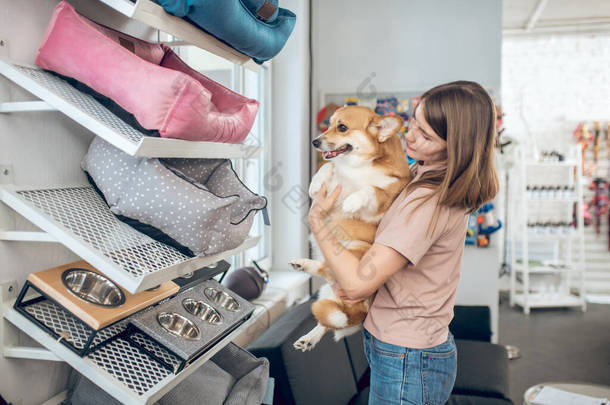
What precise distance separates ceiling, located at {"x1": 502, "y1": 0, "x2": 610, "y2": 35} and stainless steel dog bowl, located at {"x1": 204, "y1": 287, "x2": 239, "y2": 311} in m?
4.95

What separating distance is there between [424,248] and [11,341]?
977 millimetres

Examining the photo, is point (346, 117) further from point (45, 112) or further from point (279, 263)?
point (279, 263)

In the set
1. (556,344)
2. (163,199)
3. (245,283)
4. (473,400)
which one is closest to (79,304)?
(163,199)

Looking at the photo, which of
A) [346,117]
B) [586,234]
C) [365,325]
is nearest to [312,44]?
[346,117]

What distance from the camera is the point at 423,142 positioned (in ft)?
3.50

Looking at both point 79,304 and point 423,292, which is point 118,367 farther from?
point 423,292

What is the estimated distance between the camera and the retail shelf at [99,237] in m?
0.91

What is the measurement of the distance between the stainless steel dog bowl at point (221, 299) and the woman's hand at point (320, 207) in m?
0.47

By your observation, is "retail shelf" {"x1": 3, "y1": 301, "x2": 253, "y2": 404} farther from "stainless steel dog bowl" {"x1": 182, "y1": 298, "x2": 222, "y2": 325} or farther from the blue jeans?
the blue jeans

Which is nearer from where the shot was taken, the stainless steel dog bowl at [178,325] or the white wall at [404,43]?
the stainless steel dog bowl at [178,325]

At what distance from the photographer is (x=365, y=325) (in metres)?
1.21

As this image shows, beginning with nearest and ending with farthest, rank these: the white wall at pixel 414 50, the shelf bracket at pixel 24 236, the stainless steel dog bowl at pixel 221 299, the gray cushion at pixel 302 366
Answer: the shelf bracket at pixel 24 236
the stainless steel dog bowl at pixel 221 299
the gray cushion at pixel 302 366
the white wall at pixel 414 50

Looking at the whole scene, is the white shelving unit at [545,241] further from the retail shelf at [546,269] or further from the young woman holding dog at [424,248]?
the young woman holding dog at [424,248]

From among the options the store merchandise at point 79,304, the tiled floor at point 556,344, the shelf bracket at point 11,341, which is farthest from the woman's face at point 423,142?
the tiled floor at point 556,344
